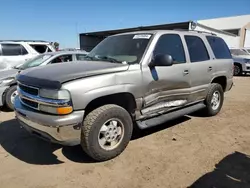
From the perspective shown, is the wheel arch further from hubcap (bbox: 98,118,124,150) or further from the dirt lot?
hubcap (bbox: 98,118,124,150)

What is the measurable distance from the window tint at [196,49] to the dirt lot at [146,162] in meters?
1.50

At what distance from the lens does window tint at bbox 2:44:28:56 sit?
11016 mm

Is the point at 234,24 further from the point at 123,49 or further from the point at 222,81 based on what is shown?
the point at 123,49

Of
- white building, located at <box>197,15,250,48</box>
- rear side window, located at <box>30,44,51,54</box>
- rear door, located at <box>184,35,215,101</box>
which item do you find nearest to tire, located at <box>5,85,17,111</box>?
rear door, located at <box>184,35,215,101</box>

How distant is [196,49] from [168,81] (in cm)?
139

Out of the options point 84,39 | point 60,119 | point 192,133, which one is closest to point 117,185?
point 60,119

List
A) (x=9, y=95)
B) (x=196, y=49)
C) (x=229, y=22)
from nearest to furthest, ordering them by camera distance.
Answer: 1. (x=196, y=49)
2. (x=9, y=95)
3. (x=229, y=22)

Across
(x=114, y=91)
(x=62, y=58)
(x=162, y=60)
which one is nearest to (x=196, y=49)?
(x=162, y=60)

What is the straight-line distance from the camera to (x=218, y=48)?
6.25 meters

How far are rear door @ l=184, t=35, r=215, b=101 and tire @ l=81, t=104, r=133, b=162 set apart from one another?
6.37 feet

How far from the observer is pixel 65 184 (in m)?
3.28

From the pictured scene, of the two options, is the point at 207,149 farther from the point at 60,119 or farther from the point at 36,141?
the point at 36,141

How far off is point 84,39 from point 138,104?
27034 mm

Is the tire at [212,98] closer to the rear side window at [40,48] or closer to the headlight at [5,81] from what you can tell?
the headlight at [5,81]
